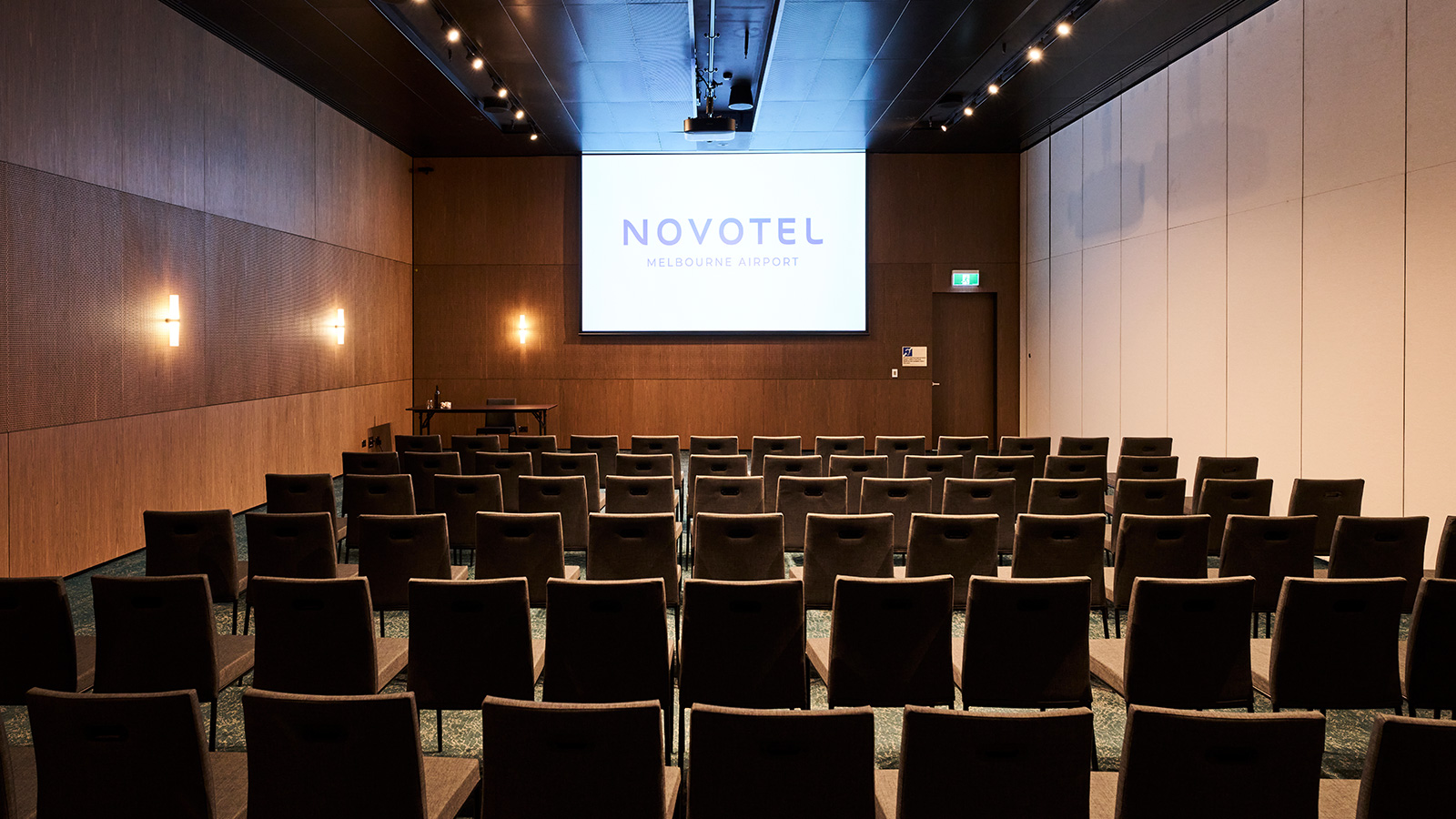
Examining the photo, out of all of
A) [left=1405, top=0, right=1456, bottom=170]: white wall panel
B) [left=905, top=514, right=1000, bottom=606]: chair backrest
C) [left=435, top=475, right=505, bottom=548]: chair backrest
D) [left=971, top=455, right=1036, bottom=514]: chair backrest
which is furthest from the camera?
[left=971, top=455, right=1036, bottom=514]: chair backrest

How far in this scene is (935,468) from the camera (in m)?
6.46

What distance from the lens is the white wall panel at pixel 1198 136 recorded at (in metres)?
8.27

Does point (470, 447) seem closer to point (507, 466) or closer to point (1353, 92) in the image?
point (507, 466)

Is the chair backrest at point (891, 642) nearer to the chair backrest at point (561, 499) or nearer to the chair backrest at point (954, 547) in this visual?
the chair backrest at point (954, 547)

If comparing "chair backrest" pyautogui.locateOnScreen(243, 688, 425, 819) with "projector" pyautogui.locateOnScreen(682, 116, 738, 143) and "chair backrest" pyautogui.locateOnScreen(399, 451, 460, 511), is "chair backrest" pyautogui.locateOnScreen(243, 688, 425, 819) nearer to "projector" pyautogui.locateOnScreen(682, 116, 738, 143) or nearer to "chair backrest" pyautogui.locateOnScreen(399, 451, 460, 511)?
"chair backrest" pyautogui.locateOnScreen(399, 451, 460, 511)

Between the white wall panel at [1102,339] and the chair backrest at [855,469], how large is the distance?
522 cm

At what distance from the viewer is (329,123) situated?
10.3m

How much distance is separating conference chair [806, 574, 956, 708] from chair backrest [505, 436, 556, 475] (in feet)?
15.2

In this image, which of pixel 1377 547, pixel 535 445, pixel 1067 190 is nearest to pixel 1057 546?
pixel 1377 547

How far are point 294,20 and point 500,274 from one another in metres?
5.59

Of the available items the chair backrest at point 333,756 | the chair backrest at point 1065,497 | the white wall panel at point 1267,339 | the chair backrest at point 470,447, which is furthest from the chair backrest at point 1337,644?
the chair backrest at point 470,447

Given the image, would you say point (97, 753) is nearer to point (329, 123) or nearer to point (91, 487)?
point (91, 487)

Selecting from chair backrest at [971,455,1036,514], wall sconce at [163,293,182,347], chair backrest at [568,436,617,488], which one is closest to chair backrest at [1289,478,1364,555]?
chair backrest at [971,455,1036,514]

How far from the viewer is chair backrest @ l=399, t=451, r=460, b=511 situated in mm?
6395
